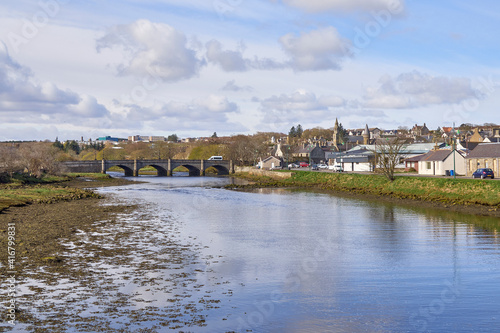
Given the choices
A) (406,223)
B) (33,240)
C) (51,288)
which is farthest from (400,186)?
(51,288)

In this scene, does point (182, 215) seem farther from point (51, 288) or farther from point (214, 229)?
point (51, 288)

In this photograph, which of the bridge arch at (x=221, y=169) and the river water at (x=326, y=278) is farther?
the bridge arch at (x=221, y=169)

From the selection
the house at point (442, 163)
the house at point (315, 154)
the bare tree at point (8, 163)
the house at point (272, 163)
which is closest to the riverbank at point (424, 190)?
the house at point (442, 163)

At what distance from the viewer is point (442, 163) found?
80.1 meters

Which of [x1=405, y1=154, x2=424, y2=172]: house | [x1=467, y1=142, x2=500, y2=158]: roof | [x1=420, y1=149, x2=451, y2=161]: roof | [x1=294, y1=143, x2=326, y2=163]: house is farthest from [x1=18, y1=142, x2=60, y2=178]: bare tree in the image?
[x1=294, y1=143, x2=326, y2=163]: house

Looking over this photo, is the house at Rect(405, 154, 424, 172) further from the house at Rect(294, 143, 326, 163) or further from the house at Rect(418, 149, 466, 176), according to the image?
the house at Rect(294, 143, 326, 163)

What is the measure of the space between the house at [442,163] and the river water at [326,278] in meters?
36.1

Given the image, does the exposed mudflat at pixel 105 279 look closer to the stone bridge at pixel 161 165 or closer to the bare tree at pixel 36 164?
the bare tree at pixel 36 164

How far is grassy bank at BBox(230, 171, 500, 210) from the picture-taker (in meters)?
54.8

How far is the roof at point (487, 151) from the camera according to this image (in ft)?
227

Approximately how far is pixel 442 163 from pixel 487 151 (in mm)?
9785

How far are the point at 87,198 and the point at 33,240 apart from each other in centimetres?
3823

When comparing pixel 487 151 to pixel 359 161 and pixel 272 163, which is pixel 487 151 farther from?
pixel 272 163

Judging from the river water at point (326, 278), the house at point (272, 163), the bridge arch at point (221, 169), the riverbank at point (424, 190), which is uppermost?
the house at point (272, 163)
